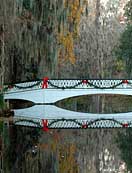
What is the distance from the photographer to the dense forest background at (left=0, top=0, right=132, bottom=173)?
26.8ft

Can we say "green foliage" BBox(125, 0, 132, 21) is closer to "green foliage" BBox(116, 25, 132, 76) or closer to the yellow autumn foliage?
"green foliage" BBox(116, 25, 132, 76)

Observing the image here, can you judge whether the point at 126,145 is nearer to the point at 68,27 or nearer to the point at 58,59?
the point at 68,27

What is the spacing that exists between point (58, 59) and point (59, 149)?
9144 mm

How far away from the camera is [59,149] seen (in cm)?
935

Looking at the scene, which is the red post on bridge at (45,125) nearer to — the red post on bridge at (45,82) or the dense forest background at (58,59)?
the dense forest background at (58,59)

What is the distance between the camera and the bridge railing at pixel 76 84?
19875 mm

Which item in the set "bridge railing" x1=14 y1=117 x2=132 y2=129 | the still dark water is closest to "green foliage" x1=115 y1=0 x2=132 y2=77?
"bridge railing" x1=14 y1=117 x2=132 y2=129

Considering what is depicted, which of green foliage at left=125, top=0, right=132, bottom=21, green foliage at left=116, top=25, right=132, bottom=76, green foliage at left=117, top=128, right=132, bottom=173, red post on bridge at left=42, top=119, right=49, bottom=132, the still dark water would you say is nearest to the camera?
the still dark water

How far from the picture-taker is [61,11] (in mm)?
13961

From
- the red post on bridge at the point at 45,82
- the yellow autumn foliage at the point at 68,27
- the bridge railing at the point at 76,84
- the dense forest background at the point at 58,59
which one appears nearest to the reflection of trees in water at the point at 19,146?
the dense forest background at the point at 58,59

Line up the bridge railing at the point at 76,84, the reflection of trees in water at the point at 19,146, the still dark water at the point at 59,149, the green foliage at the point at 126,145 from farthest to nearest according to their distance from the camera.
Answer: the bridge railing at the point at 76,84 < the green foliage at the point at 126,145 < the reflection of trees in water at the point at 19,146 < the still dark water at the point at 59,149

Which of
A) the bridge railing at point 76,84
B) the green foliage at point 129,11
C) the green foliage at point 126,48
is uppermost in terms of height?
the green foliage at point 129,11

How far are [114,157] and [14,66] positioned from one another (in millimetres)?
10724

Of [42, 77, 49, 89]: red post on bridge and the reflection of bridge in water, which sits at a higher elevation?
[42, 77, 49, 89]: red post on bridge
